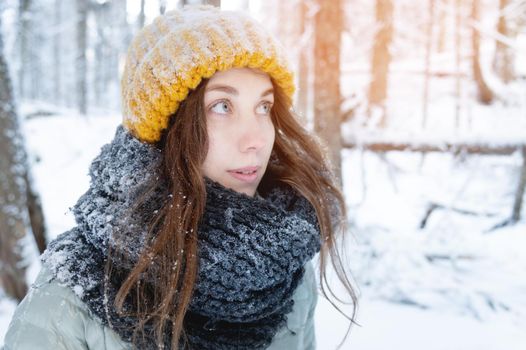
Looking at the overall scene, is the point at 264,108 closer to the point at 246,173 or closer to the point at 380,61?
the point at 246,173

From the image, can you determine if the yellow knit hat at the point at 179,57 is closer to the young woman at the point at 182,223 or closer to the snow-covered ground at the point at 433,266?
the young woman at the point at 182,223

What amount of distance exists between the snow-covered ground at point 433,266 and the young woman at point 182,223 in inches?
14.7

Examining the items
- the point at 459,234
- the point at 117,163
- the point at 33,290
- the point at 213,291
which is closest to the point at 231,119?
the point at 117,163

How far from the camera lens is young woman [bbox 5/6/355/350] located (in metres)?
1.34

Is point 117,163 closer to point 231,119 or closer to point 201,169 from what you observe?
point 201,169

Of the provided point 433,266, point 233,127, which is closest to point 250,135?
point 233,127

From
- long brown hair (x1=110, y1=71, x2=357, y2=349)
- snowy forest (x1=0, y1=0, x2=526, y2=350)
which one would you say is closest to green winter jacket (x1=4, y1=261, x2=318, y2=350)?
Result: long brown hair (x1=110, y1=71, x2=357, y2=349)

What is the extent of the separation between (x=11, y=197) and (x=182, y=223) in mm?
4452

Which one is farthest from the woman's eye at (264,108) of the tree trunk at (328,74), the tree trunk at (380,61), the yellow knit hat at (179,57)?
the tree trunk at (380,61)

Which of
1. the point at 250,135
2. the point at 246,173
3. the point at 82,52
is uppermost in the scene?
the point at 82,52

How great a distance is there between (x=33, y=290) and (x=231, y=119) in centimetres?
87

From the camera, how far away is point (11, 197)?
16.3 ft

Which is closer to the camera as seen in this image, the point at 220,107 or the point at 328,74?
the point at 220,107

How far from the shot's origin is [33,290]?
1347 millimetres
